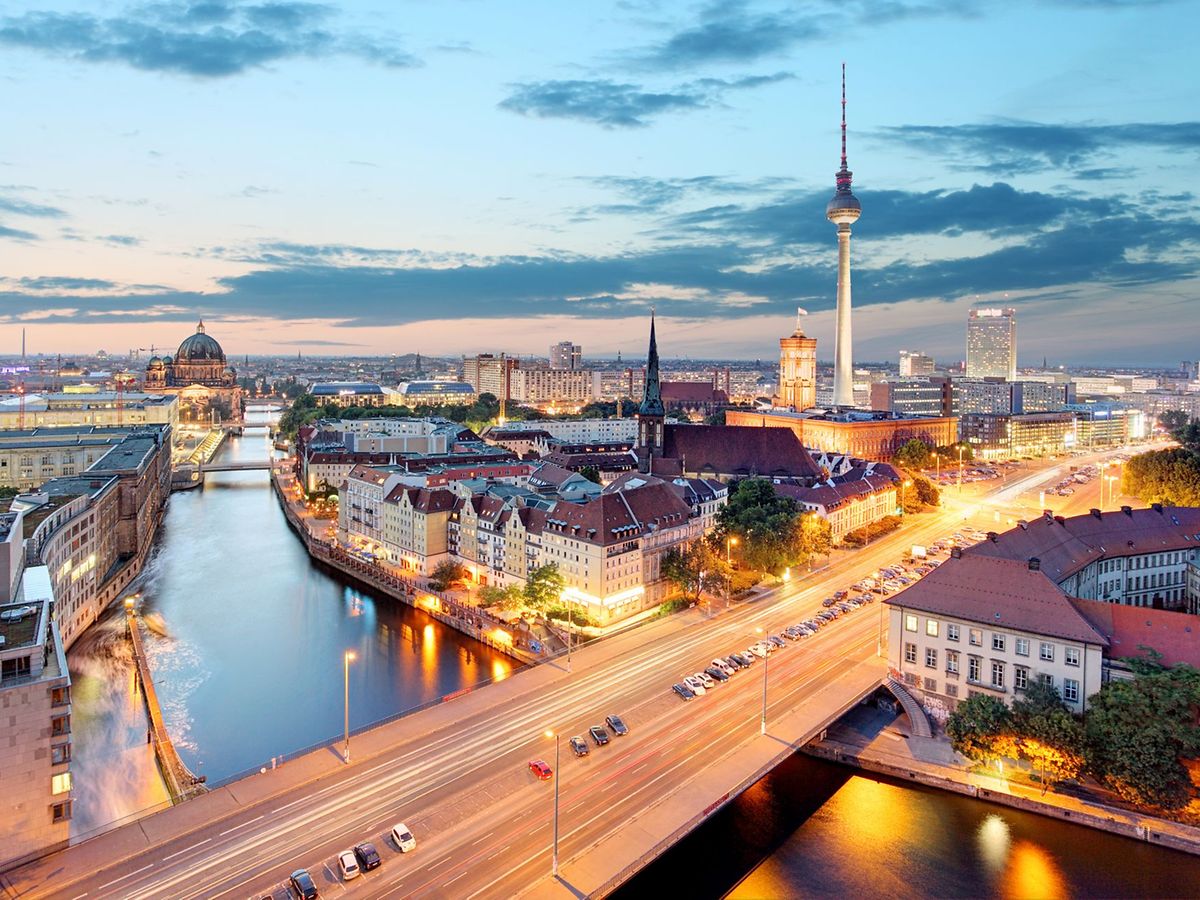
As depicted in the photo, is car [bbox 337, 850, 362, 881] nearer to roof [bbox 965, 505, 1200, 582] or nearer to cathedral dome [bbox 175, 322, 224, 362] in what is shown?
roof [bbox 965, 505, 1200, 582]

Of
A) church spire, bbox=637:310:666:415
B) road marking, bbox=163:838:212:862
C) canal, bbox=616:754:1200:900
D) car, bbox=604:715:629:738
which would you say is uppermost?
church spire, bbox=637:310:666:415

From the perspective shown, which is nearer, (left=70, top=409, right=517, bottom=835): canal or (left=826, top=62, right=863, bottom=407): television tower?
(left=70, top=409, right=517, bottom=835): canal

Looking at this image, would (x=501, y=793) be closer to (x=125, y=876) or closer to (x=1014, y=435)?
(x=125, y=876)

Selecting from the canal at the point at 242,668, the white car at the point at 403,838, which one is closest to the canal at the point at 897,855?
the white car at the point at 403,838

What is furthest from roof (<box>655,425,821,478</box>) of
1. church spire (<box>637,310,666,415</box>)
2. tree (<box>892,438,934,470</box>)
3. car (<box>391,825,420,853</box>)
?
car (<box>391,825,420,853</box>)

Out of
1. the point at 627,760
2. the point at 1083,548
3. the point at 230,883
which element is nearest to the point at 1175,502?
the point at 1083,548

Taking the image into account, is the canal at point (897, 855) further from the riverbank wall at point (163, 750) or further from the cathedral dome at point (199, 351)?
the cathedral dome at point (199, 351)
